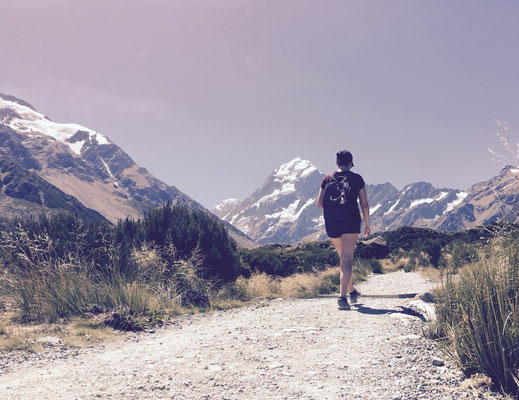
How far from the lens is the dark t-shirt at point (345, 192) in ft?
24.2

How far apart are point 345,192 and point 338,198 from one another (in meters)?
0.17

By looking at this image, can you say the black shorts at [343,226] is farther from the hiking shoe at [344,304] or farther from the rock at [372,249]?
the rock at [372,249]

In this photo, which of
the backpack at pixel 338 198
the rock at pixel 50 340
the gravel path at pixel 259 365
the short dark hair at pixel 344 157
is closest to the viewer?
the gravel path at pixel 259 365

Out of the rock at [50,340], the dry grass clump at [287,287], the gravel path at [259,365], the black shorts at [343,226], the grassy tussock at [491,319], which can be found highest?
the black shorts at [343,226]

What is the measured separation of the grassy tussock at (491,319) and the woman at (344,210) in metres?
2.87

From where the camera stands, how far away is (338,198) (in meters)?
7.44

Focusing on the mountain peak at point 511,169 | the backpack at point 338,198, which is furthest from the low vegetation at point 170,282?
the backpack at point 338,198

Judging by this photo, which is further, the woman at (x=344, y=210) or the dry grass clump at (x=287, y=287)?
the dry grass clump at (x=287, y=287)

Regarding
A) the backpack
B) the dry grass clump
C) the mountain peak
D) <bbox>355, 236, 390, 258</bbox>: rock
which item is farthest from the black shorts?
<bbox>355, 236, 390, 258</bbox>: rock

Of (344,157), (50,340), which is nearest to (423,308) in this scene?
(344,157)

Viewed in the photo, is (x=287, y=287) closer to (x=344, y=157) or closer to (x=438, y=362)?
(x=344, y=157)

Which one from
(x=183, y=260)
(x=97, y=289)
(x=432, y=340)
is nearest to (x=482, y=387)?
(x=432, y=340)

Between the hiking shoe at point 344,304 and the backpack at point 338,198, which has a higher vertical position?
the backpack at point 338,198

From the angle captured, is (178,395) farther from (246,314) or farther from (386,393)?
(246,314)
